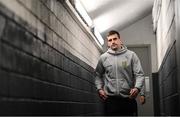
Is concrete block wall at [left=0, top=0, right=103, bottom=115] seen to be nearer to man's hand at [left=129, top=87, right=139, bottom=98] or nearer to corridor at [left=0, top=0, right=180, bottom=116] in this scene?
corridor at [left=0, top=0, right=180, bottom=116]

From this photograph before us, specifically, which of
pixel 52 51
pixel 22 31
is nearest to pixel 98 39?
pixel 52 51

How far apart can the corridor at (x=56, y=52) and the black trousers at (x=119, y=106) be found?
1.44 ft

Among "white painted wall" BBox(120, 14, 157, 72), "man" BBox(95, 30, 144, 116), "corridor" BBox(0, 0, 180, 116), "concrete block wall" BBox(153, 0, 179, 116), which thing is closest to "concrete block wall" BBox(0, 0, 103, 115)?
"corridor" BBox(0, 0, 180, 116)

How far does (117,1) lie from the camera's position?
6.26m

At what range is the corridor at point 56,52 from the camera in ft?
7.39

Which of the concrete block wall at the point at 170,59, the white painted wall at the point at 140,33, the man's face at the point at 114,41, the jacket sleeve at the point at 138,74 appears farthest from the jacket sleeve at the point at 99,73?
the white painted wall at the point at 140,33

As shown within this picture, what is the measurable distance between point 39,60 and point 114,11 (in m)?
3.96

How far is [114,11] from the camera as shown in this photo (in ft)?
22.0

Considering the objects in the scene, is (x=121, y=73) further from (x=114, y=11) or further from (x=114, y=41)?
(x=114, y=11)

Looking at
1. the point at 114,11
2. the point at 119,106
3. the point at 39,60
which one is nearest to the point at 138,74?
the point at 119,106

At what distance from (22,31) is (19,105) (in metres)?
0.49

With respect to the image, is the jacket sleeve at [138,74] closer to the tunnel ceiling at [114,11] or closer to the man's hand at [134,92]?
the man's hand at [134,92]

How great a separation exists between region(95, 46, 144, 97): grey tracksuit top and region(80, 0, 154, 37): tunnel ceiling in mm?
1342

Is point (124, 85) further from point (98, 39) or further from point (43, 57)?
point (98, 39)
